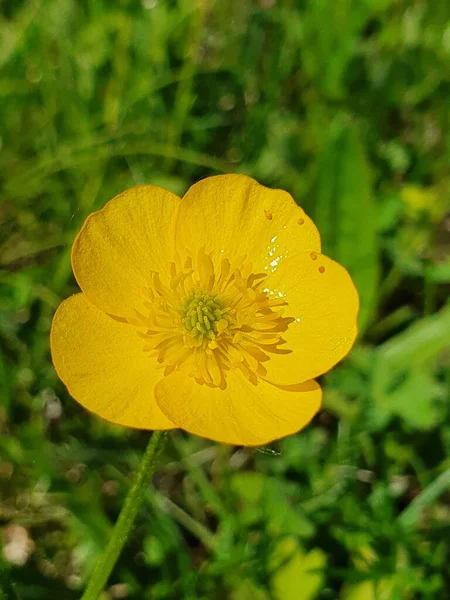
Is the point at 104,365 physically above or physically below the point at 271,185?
above

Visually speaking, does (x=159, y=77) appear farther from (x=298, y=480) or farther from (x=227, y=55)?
(x=298, y=480)

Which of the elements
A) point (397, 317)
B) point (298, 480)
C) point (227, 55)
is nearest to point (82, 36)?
point (227, 55)

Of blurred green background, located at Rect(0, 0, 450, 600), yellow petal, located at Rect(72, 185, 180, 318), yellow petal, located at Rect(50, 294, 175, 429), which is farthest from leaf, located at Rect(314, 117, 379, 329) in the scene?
yellow petal, located at Rect(50, 294, 175, 429)

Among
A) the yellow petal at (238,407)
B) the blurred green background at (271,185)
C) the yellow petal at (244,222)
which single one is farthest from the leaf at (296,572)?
the yellow petal at (244,222)

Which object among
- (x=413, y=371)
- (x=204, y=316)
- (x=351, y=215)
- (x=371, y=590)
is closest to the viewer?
(x=204, y=316)

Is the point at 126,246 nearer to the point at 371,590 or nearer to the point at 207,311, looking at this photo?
the point at 207,311

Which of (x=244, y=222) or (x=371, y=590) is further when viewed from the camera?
(x=371, y=590)

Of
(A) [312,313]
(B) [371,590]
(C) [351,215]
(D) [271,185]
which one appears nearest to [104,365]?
(A) [312,313]

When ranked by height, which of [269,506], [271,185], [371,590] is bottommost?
[371,590]
